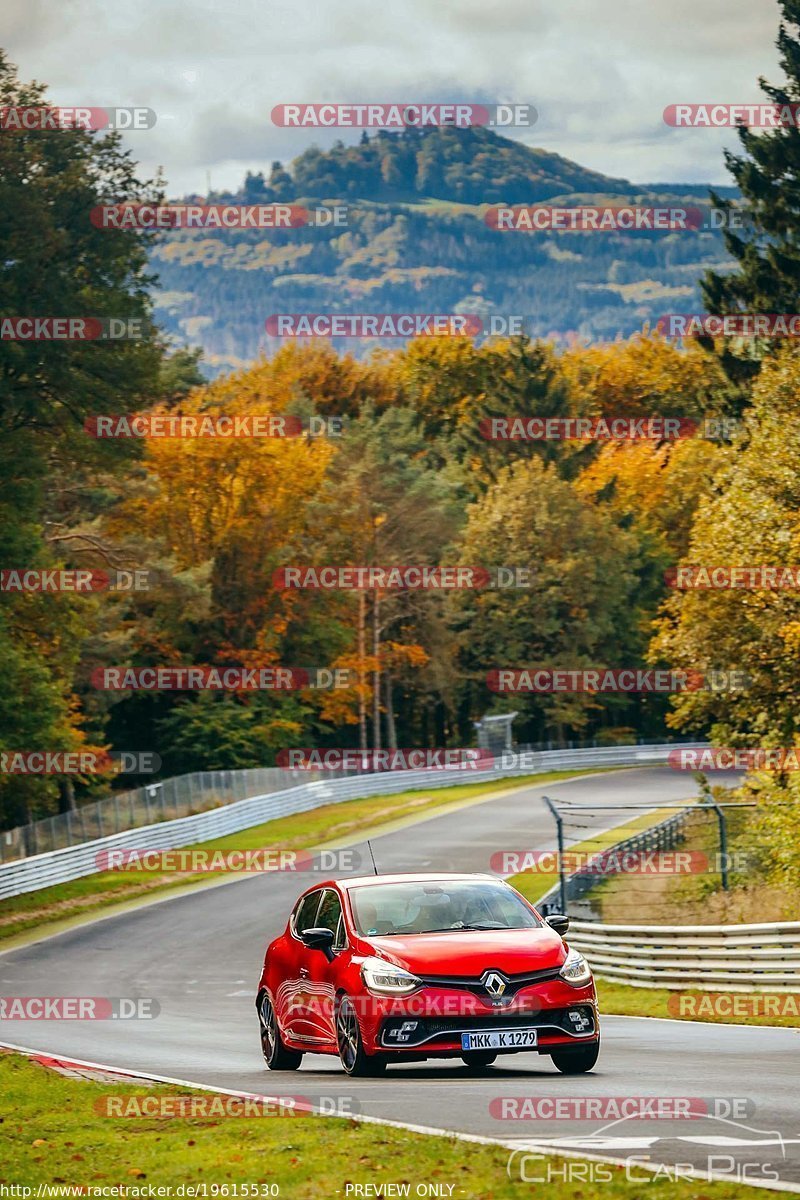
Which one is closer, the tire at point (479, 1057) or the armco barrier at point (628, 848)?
the tire at point (479, 1057)

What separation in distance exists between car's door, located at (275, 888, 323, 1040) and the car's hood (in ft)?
4.10

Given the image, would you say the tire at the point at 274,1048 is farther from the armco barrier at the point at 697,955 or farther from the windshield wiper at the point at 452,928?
the armco barrier at the point at 697,955

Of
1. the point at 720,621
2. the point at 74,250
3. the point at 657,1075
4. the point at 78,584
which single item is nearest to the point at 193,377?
the point at 78,584

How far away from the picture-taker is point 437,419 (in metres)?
105

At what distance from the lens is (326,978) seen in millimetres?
13297

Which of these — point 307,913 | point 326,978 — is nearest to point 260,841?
point 307,913

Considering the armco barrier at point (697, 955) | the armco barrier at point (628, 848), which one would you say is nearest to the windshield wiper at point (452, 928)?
the armco barrier at point (697, 955)

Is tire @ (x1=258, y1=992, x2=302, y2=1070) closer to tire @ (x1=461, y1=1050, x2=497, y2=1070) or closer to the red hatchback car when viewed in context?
the red hatchback car

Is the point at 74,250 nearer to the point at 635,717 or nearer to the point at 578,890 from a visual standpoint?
the point at 578,890

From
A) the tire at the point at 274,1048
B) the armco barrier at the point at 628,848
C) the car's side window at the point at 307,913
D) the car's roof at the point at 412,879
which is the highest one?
the car's roof at the point at 412,879

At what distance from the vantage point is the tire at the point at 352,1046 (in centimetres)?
1245

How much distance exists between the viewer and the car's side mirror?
1341 centimetres

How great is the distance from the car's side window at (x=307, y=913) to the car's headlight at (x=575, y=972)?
2.59m

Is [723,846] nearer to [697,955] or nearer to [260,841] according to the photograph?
[697,955]
